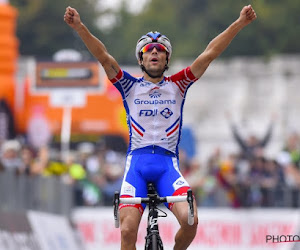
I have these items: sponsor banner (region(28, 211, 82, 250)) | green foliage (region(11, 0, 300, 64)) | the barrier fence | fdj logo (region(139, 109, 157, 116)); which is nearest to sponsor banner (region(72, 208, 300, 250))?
the barrier fence

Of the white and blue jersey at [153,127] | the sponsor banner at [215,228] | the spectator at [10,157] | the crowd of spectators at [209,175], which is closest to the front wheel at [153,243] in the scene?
the white and blue jersey at [153,127]

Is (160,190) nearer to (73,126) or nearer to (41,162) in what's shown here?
(41,162)

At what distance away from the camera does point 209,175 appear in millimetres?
23797

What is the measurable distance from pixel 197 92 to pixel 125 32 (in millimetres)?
34849

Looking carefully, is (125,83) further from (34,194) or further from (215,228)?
(215,228)

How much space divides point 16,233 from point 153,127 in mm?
6541

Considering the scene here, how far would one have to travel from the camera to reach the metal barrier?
65.7ft

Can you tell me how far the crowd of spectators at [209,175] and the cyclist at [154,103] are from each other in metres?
7.18

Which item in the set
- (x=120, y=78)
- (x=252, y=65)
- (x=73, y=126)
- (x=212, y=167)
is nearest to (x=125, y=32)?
(x=252, y=65)

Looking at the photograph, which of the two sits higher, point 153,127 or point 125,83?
point 125,83

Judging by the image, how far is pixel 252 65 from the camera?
82000 mm

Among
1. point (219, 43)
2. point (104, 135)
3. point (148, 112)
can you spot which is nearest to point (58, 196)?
point (148, 112)

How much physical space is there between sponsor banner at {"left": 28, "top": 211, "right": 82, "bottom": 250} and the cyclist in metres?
6.66

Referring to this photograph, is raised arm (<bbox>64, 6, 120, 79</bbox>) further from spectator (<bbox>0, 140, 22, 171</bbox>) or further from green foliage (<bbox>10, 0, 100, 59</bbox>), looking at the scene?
green foliage (<bbox>10, 0, 100, 59</bbox>)
